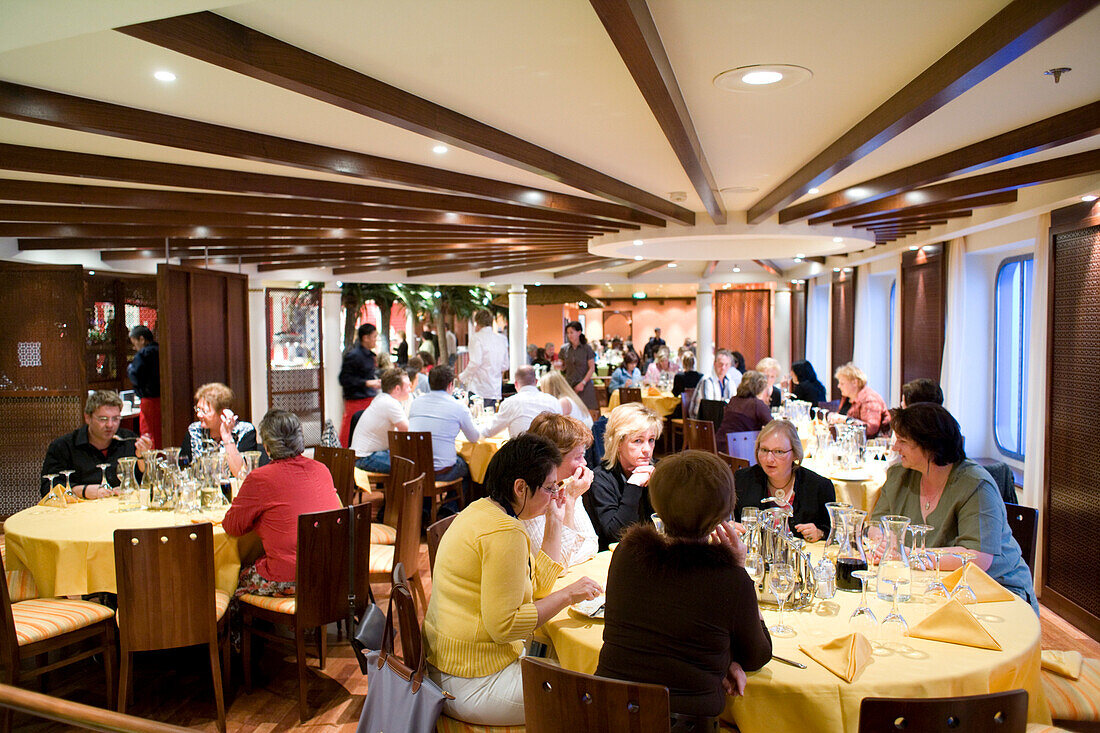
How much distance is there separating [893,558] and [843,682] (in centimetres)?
66

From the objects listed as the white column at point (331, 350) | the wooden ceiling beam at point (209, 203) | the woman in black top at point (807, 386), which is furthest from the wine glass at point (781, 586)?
the white column at point (331, 350)

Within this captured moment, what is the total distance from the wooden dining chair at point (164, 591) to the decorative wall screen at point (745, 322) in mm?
13576

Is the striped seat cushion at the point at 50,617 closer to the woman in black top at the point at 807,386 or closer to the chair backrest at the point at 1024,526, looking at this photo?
the chair backrest at the point at 1024,526

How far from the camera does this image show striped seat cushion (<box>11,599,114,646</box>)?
3.50 m

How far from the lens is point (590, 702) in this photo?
190 centimetres

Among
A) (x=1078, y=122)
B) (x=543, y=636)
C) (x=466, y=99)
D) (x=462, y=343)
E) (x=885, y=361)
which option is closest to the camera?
(x=543, y=636)

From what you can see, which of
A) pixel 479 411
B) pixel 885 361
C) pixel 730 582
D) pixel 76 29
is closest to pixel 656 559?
pixel 730 582

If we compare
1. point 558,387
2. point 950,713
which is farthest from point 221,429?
point 950,713

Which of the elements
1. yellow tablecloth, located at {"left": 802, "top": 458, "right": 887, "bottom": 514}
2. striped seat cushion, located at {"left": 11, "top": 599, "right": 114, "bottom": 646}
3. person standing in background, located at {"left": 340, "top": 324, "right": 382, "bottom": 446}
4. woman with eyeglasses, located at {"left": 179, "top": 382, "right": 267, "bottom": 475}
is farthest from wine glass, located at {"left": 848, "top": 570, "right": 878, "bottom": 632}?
person standing in background, located at {"left": 340, "top": 324, "right": 382, "bottom": 446}

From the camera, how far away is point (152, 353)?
793 centimetres

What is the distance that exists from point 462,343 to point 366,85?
19.4 m

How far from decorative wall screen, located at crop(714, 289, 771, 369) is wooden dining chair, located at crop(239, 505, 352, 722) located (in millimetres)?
13074

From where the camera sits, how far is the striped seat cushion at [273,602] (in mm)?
3791

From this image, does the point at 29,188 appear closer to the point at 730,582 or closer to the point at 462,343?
the point at 730,582
